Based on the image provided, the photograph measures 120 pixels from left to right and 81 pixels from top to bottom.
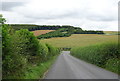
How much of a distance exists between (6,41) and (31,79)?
12.8 ft

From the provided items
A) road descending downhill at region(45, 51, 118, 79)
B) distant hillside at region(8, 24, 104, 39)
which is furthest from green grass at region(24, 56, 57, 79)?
distant hillside at region(8, 24, 104, 39)

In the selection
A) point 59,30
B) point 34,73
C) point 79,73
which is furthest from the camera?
point 59,30

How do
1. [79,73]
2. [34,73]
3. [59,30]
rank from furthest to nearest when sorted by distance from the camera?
[59,30], [79,73], [34,73]

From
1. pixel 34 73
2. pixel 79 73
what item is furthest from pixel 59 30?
pixel 34 73

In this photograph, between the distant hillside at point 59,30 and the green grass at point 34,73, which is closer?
the green grass at point 34,73

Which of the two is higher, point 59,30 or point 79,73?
point 79,73

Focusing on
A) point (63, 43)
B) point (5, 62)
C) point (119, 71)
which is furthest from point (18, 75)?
point (63, 43)

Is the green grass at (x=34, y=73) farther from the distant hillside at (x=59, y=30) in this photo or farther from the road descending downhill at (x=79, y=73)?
the distant hillside at (x=59, y=30)

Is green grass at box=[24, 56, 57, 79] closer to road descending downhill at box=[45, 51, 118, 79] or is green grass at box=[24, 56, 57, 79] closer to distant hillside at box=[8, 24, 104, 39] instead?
road descending downhill at box=[45, 51, 118, 79]

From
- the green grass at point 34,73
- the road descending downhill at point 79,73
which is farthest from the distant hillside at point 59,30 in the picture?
the green grass at point 34,73

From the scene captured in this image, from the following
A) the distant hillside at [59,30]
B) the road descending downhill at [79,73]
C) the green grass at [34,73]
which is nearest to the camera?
the green grass at [34,73]

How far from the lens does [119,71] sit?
21281 mm

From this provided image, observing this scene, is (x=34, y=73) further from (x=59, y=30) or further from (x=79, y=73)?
(x=59, y=30)

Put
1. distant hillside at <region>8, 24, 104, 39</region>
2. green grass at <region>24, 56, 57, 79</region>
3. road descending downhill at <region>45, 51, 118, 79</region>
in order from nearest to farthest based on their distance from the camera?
1. green grass at <region>24, 56, 57, 79</region>
2. road descending downhill at <region>45, 51, 118, 79</region>
3. distant hillside at <region>8, 24, 104, 39</region>
